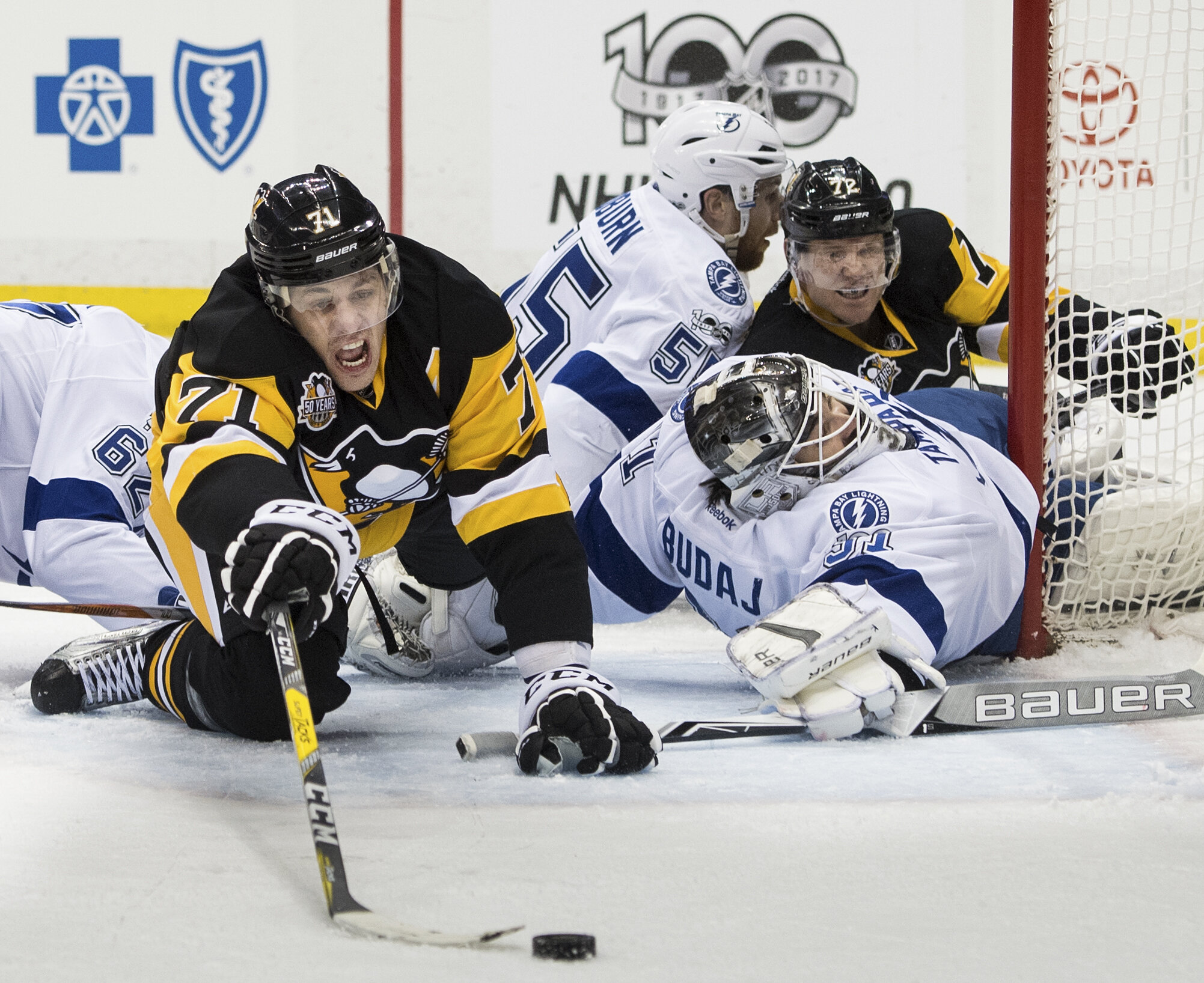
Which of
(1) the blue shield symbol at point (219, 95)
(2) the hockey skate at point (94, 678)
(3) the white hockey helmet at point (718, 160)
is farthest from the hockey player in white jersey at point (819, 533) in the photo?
(1) the blue shield symbol at point (219, 95)

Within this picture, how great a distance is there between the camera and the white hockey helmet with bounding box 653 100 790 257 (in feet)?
11.0

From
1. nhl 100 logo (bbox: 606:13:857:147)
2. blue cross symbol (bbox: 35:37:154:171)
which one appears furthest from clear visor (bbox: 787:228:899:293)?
blue cross symbol (bbox: 35:37:154:171)

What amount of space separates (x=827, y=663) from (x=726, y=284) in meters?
1.37

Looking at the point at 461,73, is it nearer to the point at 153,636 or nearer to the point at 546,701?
the point at 153,636

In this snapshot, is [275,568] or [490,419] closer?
[275,568]

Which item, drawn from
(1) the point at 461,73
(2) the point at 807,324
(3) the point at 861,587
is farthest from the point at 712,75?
(3) the point at 861,587

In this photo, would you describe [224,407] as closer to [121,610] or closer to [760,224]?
[121,610]

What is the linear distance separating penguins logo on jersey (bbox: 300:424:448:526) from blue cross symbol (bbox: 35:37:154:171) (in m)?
4.17

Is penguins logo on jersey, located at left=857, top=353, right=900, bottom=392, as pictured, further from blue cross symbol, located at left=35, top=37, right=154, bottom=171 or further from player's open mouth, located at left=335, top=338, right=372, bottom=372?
blue cross symbol, located at left=35, top=37, right=154, bottom=171

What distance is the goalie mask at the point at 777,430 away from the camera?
2.22 m

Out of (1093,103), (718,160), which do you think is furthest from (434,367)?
(718,160)

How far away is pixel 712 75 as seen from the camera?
19.4 ft

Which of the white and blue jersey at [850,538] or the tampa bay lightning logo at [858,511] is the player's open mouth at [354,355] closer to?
the white and blue jersey at [850,538]

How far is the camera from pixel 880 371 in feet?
9.84
